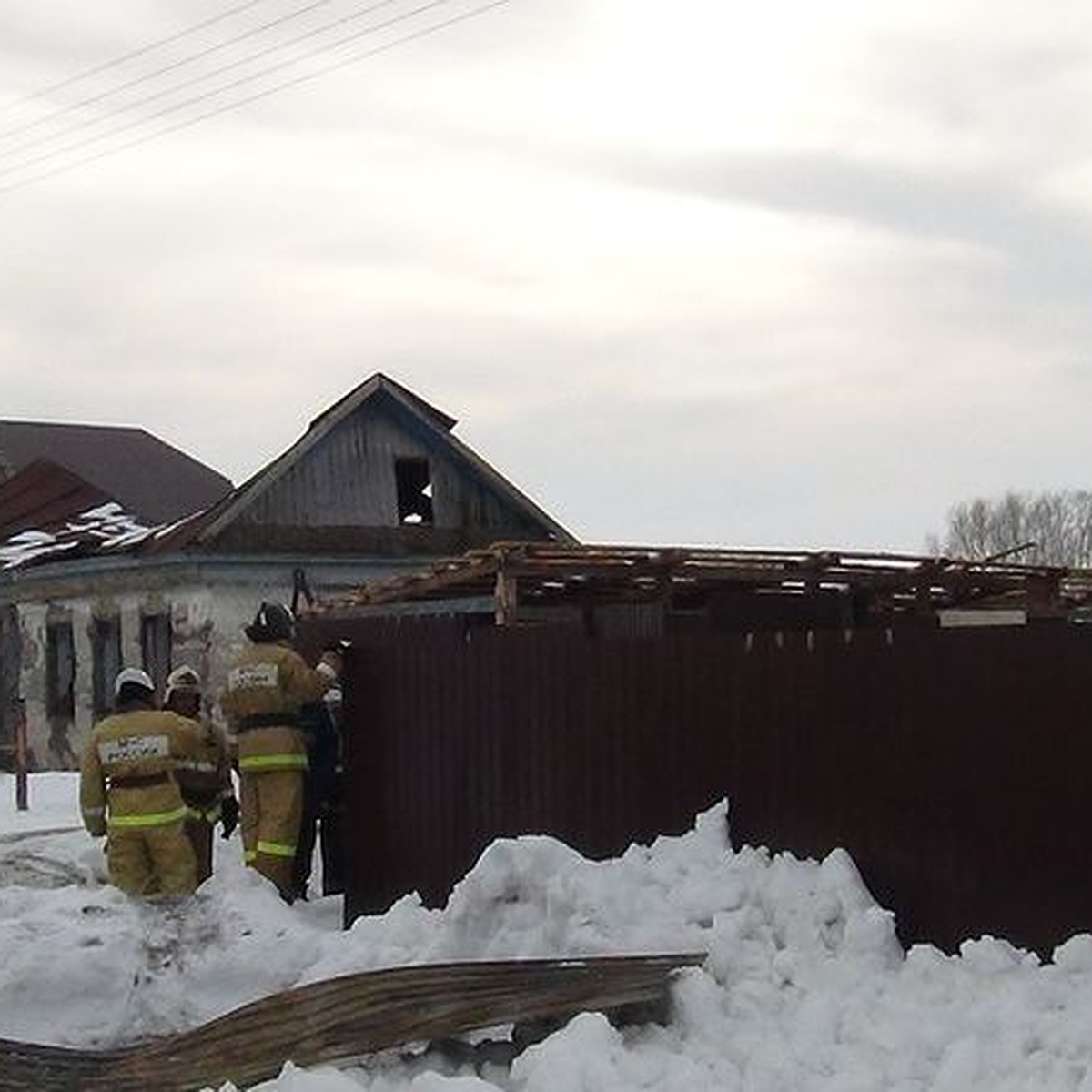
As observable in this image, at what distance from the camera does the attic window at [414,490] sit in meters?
32.1

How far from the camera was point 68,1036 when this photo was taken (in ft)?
30.9

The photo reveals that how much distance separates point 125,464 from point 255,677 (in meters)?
30.1

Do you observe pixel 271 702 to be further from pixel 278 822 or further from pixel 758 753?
pixel 758 753

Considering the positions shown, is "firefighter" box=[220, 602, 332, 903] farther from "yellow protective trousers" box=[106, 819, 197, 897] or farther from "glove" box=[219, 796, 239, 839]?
"glove" box=[219, 796, 239, 839]

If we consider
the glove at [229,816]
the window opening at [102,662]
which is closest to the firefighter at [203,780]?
the glove at [229,816]

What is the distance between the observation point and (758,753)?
888 cm

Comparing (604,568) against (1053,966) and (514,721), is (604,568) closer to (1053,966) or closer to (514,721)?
(514,721)

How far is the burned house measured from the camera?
28.8 m

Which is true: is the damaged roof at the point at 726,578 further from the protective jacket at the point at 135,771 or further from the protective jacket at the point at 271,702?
the protective jacket at the point at 135,771

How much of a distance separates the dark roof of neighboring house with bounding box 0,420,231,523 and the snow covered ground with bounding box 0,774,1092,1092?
25475 mm

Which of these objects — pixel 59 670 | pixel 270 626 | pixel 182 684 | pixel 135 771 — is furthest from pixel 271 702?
pixel 59 670

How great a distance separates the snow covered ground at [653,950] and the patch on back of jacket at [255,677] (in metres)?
1.08

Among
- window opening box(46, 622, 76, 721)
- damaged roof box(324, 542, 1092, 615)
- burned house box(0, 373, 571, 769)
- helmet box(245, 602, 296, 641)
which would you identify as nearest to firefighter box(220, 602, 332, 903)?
helmet box(245, 602, 296, 641)

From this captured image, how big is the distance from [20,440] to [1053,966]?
128 feet
